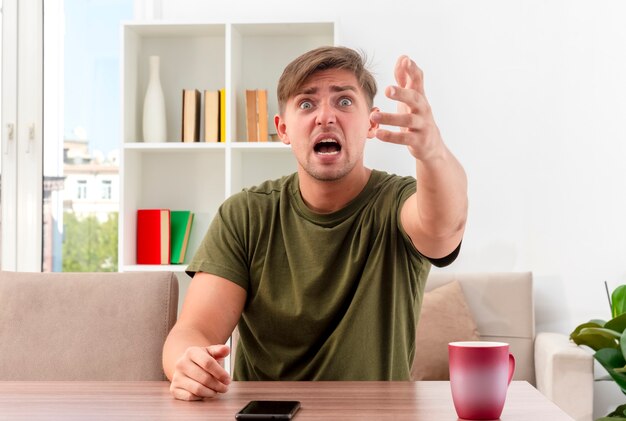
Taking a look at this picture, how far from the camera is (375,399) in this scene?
1.14 m

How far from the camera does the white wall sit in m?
3.61

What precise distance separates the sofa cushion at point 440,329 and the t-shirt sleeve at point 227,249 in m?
1.53

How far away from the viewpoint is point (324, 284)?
1.61 m

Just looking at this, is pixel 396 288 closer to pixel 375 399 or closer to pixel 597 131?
pixel 375 399

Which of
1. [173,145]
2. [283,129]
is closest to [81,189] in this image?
[173,145]

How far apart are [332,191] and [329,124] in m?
0.14

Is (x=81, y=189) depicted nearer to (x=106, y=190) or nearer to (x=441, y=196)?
(x=106, y=190)

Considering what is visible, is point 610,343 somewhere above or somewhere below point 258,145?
below

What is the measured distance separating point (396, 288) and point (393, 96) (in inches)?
21.7

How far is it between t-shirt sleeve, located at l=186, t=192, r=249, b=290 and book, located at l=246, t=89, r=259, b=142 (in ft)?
5.89

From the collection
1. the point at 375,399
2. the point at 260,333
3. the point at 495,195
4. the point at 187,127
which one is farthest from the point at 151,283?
the point at 495,195

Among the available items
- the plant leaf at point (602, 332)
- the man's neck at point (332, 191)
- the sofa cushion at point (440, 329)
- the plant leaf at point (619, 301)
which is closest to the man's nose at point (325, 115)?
the man's neck at point (332, 191)

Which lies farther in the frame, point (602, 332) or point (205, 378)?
point (602, 332)

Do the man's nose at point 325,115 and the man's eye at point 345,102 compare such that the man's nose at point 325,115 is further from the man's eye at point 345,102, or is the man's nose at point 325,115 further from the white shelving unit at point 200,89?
the white shelving unit at point 200,89
